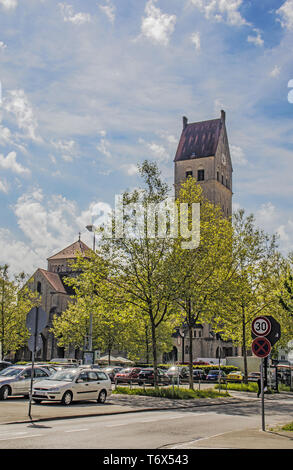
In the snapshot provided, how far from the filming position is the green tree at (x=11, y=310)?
4631 cm

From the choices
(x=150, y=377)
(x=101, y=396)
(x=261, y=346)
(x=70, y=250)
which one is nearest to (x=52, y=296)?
(x=70, y=250)

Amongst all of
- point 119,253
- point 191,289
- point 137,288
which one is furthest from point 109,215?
point 191,289

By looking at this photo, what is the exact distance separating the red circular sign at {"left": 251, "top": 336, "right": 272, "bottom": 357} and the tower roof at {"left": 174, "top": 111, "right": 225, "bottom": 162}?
85471 millimetres

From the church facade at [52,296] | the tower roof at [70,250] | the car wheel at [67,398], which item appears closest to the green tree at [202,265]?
the car wheel at [67,398]

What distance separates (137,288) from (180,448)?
64.7 ft

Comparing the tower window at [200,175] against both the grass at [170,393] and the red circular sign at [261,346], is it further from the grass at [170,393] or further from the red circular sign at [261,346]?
the red circular sign at [261,346]

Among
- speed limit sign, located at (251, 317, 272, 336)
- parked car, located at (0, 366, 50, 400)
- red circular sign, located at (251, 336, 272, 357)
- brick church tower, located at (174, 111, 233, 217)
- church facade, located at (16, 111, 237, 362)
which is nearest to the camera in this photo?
red circular sign, located at (251, 336, 272, 357)

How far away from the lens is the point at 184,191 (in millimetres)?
32594

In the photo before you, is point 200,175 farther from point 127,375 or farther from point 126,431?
point 126,431

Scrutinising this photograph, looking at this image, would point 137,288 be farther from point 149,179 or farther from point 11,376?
point 11,376

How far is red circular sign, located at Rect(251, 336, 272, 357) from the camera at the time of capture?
43.8ft

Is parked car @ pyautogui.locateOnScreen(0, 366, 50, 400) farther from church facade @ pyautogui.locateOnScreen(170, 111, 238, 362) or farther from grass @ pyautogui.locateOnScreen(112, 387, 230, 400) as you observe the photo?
church facade @ pyautogui.locateOnScreen(170, 111, 238, 362)

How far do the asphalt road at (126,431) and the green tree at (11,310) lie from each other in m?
30.7

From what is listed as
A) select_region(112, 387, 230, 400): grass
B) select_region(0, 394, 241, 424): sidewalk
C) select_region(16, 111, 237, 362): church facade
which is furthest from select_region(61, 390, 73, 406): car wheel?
select_region(16, 111, 237, 362): church facade
